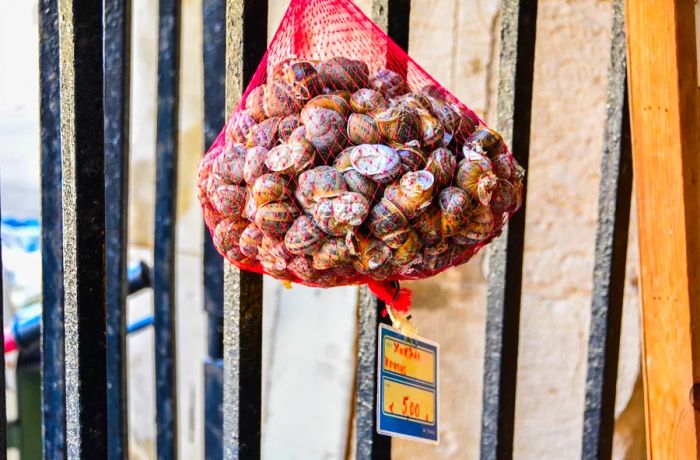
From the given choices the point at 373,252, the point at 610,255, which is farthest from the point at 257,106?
the point at 610,255

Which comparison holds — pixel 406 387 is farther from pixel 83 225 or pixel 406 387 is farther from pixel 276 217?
pixel 83 225

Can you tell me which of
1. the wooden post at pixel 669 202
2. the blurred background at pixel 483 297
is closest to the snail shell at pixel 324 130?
the wooden post at pixel 669 202

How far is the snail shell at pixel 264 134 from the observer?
0.85 m

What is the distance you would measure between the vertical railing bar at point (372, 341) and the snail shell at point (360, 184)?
0.30 metres

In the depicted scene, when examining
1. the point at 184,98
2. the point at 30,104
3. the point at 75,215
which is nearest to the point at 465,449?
the point at 75,215

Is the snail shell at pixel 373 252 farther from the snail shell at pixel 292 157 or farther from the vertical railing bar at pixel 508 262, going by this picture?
the vertical railing bar at pixel 508 262

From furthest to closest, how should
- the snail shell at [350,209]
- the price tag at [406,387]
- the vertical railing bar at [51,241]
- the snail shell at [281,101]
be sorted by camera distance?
the vertical railing bar at [51,241]
the price tag at [406,387]
the snail shell at [281,101]
the snail shell at [350,209]

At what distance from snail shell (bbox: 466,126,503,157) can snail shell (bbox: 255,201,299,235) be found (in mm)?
229

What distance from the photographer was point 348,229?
2.57 feet

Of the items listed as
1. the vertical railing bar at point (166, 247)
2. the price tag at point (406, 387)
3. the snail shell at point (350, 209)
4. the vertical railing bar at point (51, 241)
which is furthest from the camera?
the vertical railing bar at point (166, 247)

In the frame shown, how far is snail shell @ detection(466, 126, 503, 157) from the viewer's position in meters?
0.86

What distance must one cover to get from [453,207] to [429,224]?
3 cm

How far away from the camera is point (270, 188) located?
80 centimetres

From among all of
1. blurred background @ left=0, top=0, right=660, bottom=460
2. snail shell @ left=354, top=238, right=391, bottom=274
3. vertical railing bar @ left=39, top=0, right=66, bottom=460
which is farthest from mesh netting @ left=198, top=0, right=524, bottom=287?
blurred background @ left=0, top=0, right=660, bottom=460
